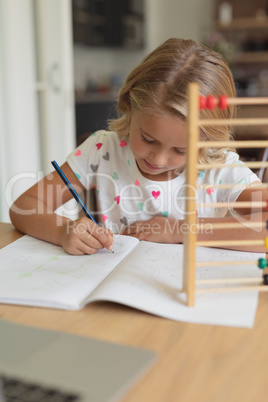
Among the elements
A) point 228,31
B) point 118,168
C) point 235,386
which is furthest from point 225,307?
point 228,31

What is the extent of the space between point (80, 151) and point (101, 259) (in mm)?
484

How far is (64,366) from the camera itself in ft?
1.66

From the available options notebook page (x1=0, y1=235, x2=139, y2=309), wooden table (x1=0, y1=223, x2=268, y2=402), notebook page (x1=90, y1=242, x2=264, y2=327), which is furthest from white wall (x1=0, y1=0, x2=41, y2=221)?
wooden table (x1=0, y1=223, x2=268, y2=402)

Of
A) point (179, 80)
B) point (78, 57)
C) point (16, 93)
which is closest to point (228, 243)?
point (179, 80)

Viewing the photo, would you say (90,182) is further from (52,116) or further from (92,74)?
(92,74)

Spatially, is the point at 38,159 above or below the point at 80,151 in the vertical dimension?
below

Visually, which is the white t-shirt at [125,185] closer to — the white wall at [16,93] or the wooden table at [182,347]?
the wooden table at [182,347]

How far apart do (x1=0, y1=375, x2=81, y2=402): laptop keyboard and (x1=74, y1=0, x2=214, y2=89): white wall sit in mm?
4217

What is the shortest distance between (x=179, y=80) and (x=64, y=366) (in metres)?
0.65

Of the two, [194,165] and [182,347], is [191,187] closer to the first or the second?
[194,165]

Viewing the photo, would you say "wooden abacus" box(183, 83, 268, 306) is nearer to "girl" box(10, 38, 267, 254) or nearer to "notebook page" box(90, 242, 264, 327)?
"notebook page" box(90, 242, 264, 327)

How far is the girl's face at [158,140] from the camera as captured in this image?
94 centimetres

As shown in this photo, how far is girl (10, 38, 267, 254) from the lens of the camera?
3.09 ft

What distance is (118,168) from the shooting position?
4.06ft
